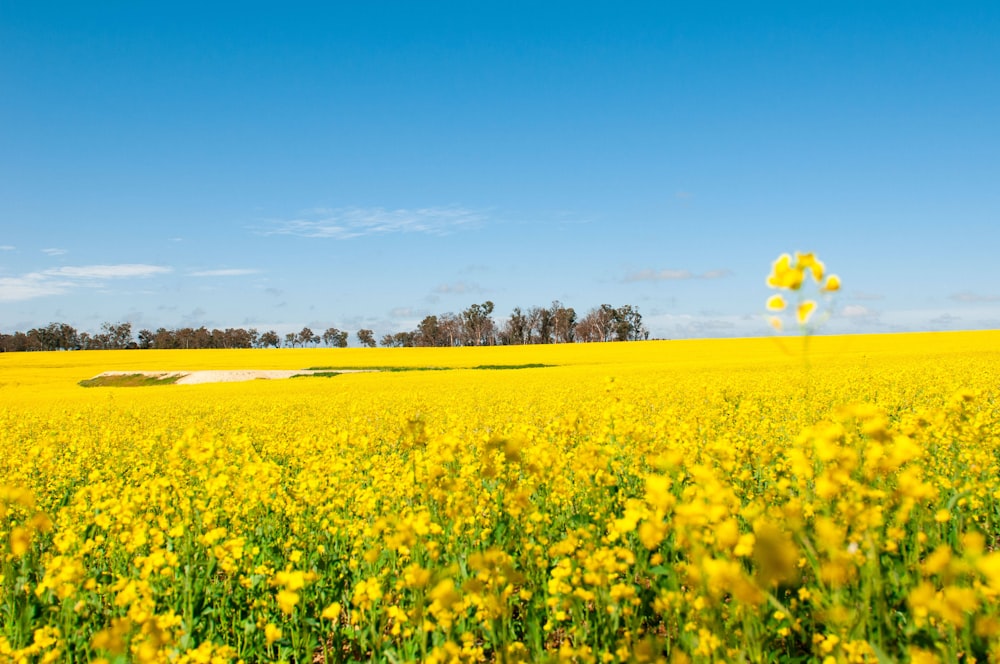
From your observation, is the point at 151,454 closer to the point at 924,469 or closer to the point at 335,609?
the point at 335,609

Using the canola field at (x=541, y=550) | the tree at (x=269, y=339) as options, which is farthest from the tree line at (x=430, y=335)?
the canola field at (x=541, y=550)

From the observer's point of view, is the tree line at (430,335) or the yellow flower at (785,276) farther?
the tree line at (430,335)

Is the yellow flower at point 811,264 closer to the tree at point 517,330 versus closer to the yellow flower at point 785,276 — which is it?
the yellow flower at point 785,276

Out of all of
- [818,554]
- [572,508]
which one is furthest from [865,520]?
[572,508]

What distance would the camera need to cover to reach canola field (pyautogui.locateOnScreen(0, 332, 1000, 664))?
100 inches

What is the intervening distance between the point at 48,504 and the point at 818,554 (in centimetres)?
804

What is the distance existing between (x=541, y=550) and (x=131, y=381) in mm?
46600

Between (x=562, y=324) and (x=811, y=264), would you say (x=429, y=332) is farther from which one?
(x=811, y=264)

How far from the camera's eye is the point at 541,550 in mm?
4363

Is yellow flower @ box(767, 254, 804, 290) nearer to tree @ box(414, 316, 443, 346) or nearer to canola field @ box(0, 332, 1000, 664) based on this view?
canola field @ box(0, 332, 1000, 664)

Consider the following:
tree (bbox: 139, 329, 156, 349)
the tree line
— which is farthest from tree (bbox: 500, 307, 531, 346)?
tree (bbox: 139, 329, 156, 349)

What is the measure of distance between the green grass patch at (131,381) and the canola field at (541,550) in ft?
121

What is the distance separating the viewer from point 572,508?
587cm

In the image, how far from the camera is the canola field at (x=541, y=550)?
254 cm
